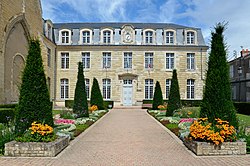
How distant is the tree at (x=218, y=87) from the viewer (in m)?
8.27

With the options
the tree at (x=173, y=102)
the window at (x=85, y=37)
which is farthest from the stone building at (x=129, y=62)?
the tree at (x=173, y=102)

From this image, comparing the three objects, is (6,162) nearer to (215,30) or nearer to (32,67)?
(32,67)

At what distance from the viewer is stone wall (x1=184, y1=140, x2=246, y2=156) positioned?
7.25m

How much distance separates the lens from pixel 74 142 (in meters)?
9.12

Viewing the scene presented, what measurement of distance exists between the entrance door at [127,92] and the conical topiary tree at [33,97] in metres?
24.4

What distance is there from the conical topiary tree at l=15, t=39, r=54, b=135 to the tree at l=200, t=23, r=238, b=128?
480 cm

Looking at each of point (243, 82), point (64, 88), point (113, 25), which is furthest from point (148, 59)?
point (243, 82)

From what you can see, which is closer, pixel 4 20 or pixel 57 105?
pixel 4 20

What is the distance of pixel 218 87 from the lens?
8344mm

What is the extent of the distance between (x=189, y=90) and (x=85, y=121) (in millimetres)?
20897

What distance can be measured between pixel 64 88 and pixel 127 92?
736 centimetres

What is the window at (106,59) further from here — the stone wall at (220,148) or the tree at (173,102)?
the stone wall at (220,148)

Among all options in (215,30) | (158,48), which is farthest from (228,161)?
(158,48)

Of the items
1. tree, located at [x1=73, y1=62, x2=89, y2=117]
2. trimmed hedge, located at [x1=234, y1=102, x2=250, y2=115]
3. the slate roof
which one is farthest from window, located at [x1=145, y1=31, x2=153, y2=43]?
tree, located at [x1=73, y1=62, x2=89, y2=117]
